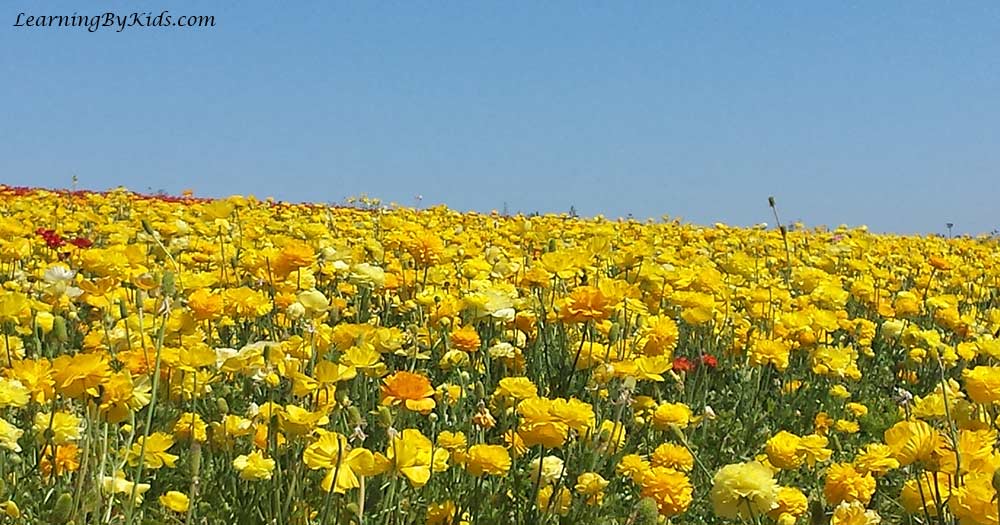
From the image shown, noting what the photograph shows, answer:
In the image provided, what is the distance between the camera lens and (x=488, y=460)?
2148mm

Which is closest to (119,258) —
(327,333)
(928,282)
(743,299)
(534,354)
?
(327,333)

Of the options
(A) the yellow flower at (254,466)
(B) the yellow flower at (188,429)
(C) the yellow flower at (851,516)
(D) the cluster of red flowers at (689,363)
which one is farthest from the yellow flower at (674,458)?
(D) the cluster of red flowers at (689,363)

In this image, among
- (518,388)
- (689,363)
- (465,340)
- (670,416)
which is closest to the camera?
(518,388)

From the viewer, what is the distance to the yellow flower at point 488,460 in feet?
7.06

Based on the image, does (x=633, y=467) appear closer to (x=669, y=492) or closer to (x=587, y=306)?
(x=669, y=492)

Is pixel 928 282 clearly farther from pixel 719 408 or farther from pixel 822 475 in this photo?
pixel 822 475

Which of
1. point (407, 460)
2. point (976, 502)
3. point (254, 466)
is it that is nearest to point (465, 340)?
point (254, 466)

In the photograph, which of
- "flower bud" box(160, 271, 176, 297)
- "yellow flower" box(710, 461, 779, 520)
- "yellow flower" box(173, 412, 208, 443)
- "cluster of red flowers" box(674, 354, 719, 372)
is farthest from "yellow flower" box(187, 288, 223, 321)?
"cluster of red flowers" box(674, 354, 719, 372)

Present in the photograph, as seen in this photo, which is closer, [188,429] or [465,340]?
[188,429]

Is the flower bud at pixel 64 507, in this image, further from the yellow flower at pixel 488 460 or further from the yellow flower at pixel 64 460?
the yellow flower at pixel 488 460

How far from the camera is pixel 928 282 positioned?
5637 mm

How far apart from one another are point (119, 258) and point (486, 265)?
1354 mm

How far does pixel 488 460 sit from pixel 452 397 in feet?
2.91

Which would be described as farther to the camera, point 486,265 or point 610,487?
point 486,265
